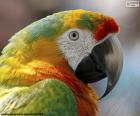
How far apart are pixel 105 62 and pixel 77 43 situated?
0.08 m

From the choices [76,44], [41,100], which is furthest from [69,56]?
[41,100]

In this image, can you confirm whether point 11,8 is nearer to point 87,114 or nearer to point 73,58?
point 73,58

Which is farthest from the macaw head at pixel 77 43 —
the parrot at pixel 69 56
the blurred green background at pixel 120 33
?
the blurred green background at pixel 120 33

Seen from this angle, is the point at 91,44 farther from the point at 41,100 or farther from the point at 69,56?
the point at 41,100

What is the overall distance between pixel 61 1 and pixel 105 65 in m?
0.26

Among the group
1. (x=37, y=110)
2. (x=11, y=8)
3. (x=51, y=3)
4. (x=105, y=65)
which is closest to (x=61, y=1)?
→ (x=51, y=3)

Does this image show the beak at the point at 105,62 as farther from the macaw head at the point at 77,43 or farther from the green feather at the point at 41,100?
the green feather at the point at 41,100

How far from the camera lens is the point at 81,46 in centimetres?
80

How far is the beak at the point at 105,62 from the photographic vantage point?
0.79 meters

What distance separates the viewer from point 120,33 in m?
0.94

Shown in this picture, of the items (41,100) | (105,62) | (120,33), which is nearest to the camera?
(41,100)

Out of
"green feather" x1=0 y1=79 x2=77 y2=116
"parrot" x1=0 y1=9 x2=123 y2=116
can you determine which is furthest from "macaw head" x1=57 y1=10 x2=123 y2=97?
"green feather" x1=0 y1=79 x2=77 y2=116

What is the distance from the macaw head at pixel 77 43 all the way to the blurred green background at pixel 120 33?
138 millimetres

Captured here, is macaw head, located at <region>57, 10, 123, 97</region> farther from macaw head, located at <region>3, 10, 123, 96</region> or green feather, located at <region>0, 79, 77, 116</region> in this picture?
green feather, located at <region>0, 79, 77, 116</region>
